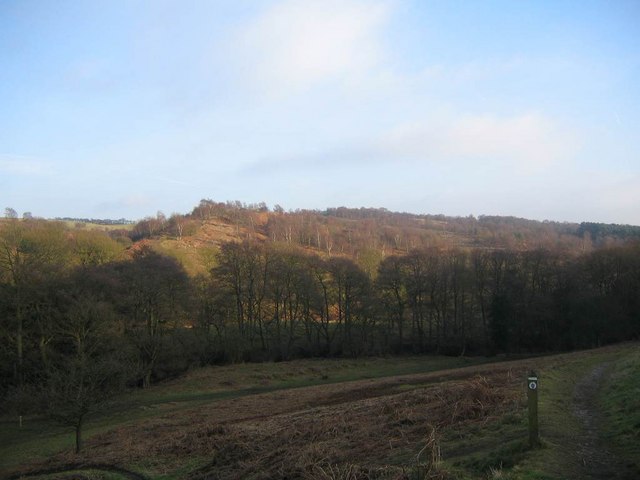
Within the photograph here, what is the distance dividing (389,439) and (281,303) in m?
48.4

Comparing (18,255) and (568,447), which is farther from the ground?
Result: (18,255)

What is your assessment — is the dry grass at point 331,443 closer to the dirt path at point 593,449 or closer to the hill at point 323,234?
the dirt path at point 593,449

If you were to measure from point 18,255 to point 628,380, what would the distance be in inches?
1880

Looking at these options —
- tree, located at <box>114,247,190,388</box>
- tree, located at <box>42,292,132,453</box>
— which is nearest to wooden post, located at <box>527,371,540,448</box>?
tree, located at <box>42,292,132,453</box>

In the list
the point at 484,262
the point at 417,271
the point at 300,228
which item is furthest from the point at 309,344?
the point at 300,228

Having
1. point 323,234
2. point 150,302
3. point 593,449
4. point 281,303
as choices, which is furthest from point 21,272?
point 323,234

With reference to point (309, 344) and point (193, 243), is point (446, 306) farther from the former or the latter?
point (193, 243)

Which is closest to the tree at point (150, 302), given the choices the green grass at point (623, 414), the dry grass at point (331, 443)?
the dry grass at point (331, 443)

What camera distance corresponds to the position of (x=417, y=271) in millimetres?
61344

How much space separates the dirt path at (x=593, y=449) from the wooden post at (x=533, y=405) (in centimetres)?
86

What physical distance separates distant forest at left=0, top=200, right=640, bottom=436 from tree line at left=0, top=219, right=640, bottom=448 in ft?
0.52

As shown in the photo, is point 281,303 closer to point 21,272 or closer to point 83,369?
point 21,272

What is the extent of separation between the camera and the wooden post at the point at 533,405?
8.40 meters

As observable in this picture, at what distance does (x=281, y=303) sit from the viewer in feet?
196
